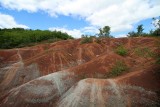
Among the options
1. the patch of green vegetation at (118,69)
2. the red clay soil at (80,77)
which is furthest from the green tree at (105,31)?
the patch of green vegetation at (118,69)

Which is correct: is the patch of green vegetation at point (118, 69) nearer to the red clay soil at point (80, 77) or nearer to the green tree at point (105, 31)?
the red clay soil at point (80, 77)

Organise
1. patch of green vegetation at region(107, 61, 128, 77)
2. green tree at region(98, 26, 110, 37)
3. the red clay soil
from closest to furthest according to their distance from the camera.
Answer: the red clay soil, patch of green vegetation at region(107, 61, 128, 77), green tree at region(98, 26, 110, 37)

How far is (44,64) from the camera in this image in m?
29.2

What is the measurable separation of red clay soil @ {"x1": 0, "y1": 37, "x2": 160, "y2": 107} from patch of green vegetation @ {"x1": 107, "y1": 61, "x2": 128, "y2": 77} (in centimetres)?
34

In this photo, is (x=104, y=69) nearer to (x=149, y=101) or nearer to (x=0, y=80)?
(x=149, y=101)

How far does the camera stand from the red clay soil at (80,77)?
17562mm

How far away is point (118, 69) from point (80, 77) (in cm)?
381

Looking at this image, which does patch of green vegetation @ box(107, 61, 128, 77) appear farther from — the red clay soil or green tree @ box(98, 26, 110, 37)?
green tree @ box(98, 26, 110, 37)

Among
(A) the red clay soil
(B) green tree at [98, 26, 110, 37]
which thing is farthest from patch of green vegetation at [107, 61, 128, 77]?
(B) green tree at [98, 26, 110, 37]

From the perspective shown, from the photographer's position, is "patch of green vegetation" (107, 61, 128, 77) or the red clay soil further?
"patch of green vegetation" (107, 61, 128, 77)

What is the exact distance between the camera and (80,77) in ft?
74.9

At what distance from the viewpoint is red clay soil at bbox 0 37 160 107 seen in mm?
17562

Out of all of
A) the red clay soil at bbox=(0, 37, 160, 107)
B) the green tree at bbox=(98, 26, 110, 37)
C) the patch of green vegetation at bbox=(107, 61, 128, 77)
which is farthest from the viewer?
the green tree at bbox=(98, 26, 110, 37)

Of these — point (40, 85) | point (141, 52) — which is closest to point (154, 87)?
point (141, 52)
